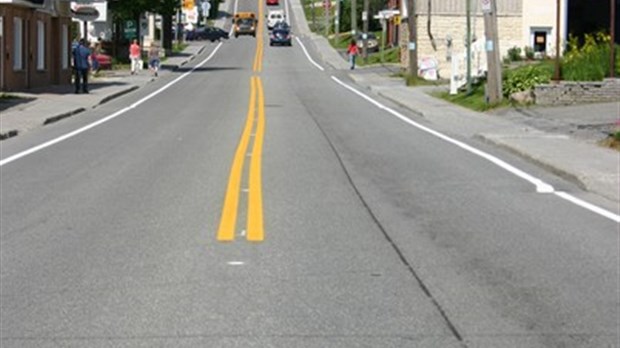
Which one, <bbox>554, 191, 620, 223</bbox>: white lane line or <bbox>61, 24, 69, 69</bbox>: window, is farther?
<bbox>61, 24, 69, 69</bbox>: window

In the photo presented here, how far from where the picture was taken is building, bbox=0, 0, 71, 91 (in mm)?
39531

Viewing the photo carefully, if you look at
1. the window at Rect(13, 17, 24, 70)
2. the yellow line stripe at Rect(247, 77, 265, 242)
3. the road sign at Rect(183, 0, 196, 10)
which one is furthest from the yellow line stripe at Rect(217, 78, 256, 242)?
the road sign at Rect(183, 0, 196, 10)

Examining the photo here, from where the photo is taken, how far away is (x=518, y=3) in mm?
62656

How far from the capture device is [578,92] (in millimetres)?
32906

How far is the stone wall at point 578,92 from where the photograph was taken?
3262 cm

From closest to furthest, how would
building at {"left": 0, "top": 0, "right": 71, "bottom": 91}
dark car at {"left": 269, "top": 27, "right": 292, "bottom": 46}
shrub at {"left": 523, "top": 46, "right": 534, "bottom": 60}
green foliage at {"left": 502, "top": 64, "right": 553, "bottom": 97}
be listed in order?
green foliage at {"left": 502, "top": 64, "right": 553, "bottom": 97} → building at {"left": 0, "top": 0, "right": 71, "bottom": 91} → shrub at {"left": 523, "top": 46, "right": 534, "bottom": 60} → dark car at {"left": 269, "top": 27, "right": 292, "bottom": 46}

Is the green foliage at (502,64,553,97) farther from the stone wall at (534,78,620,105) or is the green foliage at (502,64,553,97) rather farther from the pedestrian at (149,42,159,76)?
the pedestrian at (149,42,159,76)

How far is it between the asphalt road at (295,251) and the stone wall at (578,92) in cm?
1220

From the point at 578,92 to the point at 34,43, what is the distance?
21.0 m

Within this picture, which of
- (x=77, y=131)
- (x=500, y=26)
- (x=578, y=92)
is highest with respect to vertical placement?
(x=500, y=26)

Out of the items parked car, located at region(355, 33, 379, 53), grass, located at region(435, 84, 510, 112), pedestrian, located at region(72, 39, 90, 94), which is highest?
parked car, located at region(355, 33, 379, 53)

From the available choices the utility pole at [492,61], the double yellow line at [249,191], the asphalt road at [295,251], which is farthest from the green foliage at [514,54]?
the asphalt road at [295,251]

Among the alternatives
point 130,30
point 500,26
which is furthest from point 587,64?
point 130,30

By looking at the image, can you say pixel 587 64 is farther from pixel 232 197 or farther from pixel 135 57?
pixel 135 57
